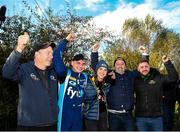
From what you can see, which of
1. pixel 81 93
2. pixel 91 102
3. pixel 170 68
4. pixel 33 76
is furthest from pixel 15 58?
pixel 170 68

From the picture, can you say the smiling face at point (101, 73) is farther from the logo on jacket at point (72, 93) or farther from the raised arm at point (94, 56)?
the logo on jacket at point (72, 93)

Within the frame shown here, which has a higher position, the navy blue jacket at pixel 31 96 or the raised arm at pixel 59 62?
the raised arm at pixel 59 62

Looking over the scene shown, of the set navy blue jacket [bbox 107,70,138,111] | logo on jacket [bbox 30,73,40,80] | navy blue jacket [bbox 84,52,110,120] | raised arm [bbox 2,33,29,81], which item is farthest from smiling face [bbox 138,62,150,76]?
raised arm [bbox 2,33,29,81]

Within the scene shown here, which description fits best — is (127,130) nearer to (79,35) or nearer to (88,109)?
(88,109)

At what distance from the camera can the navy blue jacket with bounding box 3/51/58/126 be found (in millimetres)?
5605

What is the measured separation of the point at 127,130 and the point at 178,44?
118 feet

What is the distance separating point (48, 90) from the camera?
19.4 ft

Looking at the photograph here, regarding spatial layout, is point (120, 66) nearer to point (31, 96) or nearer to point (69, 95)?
point (69, 95)

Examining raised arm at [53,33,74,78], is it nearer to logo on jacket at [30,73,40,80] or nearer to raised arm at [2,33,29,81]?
logo on jacket at [30,73,40,80]

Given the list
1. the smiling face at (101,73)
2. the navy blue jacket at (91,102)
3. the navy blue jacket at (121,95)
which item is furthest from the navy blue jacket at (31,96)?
the navy blue jacket at (121,95)

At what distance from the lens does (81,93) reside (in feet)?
23.8

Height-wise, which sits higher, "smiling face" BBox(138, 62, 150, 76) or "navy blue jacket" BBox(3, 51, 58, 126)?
"smiling face" BBox(138, 62, 150, 76)

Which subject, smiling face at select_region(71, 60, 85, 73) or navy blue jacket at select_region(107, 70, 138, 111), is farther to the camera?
navy blue jacket at select_region(107, 70, 138, 111)

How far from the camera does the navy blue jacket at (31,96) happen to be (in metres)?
5.61
